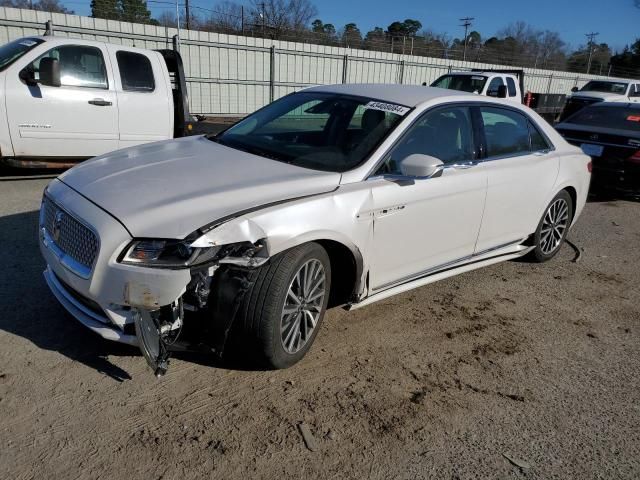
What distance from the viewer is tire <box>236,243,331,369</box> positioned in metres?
2.92

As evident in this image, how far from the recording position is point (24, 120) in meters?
6.76

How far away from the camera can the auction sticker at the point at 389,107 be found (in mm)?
3868

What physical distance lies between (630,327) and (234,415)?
327 centimetres

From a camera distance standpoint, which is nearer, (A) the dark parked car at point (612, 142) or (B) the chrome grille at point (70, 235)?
(B) the chrome grille at point (70, 235)

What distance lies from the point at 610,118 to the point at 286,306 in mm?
8084

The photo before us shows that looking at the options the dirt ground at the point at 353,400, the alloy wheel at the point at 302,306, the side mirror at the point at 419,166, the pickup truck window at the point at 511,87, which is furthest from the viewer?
the pickup truck window at the point at 511,87

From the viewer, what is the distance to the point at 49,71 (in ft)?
21.9

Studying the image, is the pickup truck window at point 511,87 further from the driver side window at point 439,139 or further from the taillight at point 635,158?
the driver side window at point 439,139

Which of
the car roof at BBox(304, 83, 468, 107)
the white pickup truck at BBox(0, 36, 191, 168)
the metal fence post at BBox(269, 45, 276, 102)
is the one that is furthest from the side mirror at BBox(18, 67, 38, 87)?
the metal fence post at BBox(269, 45, 276, 102)

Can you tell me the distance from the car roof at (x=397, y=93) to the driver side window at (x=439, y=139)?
5.4 inches

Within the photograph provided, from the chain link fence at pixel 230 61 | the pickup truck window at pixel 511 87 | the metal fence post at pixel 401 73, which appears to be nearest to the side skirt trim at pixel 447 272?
the pickup truck window at pixel 511 87

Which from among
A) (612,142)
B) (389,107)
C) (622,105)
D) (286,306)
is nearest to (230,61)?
(622,105)

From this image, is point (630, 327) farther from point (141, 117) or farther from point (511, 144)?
point (141, 117)

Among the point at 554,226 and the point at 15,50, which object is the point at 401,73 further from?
the point at 554,226
